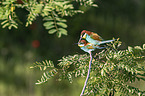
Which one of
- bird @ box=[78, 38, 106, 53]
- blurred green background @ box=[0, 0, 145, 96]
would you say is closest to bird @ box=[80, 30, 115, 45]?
bird @ box=[78, 38, 106, 53]

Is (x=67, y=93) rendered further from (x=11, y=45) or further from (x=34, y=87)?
(x=11, y=45)

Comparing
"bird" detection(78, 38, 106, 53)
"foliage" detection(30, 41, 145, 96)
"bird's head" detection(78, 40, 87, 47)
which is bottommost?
"foliage" detection(30, 41, 145, 96)

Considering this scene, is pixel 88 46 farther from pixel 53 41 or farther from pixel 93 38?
pixel 53 41

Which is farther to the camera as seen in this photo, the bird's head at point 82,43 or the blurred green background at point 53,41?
the blurred green background at point 53,41

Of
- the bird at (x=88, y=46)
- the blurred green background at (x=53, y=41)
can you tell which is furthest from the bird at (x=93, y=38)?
the blurred green background at (x=53, y=41)

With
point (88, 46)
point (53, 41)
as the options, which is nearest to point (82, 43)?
point (88, 46)

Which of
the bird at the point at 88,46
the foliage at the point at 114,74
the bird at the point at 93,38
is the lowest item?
the foliage at the point at 114,74

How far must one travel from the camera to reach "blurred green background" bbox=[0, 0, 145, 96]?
237 centimetres

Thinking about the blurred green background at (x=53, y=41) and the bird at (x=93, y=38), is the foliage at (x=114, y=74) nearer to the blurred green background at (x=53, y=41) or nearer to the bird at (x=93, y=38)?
the bird at (x=93, y=38)

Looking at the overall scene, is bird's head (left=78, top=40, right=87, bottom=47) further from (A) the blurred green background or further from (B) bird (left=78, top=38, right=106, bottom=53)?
(A) the blurred green background

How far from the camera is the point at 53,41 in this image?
296 centimetres

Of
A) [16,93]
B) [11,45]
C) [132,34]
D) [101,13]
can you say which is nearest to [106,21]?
[101,13]

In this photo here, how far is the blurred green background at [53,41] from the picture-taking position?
2.37m

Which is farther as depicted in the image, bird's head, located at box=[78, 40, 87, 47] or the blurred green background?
the blurred green background
